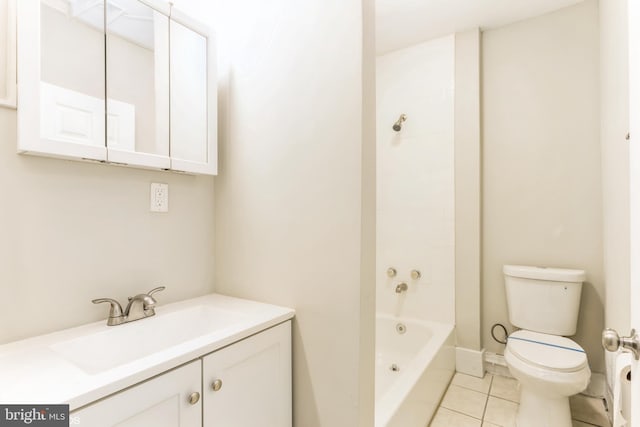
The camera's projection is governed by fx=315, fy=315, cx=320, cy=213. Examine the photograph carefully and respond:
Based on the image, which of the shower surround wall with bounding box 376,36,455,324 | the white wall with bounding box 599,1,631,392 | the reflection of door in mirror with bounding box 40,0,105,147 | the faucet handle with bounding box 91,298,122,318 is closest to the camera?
the reflection of door in mirror with bounding box 40,0,105,147

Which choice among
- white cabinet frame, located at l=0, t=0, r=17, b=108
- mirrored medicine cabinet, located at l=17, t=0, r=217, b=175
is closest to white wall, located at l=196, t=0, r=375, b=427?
mirrored medicine cabinet, located at l=17, t=0, r=217, b=175

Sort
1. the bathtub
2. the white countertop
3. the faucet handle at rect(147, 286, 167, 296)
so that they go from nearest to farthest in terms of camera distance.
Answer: the white countertop, the faucet handle at rect(147, 286, 167, 296), the bathtub

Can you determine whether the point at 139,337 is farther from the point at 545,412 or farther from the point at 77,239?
the point at 545,412

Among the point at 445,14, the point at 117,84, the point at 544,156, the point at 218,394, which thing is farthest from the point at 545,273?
the point at 117,84

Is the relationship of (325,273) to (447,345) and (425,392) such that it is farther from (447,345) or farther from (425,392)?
(447,345)

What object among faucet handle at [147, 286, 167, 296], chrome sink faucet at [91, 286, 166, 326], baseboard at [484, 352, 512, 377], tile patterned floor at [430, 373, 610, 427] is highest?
faucet handle at [147, 286, 167, 296]

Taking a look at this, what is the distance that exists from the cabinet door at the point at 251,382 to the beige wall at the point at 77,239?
0.53 metres

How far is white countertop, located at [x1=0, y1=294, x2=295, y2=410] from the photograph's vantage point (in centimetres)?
70

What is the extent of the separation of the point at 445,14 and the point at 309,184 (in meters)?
1.86

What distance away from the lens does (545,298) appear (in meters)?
2.03

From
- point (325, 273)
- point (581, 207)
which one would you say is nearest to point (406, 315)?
point (581, 207)

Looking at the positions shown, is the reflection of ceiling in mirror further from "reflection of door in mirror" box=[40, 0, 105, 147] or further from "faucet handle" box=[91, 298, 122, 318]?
"faucet handle" box=[91, 298, 122, 318]

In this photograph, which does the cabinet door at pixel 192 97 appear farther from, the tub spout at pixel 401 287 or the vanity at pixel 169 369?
the tub spout at pixel 401 287

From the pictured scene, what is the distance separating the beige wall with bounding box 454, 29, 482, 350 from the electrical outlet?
2006mm
